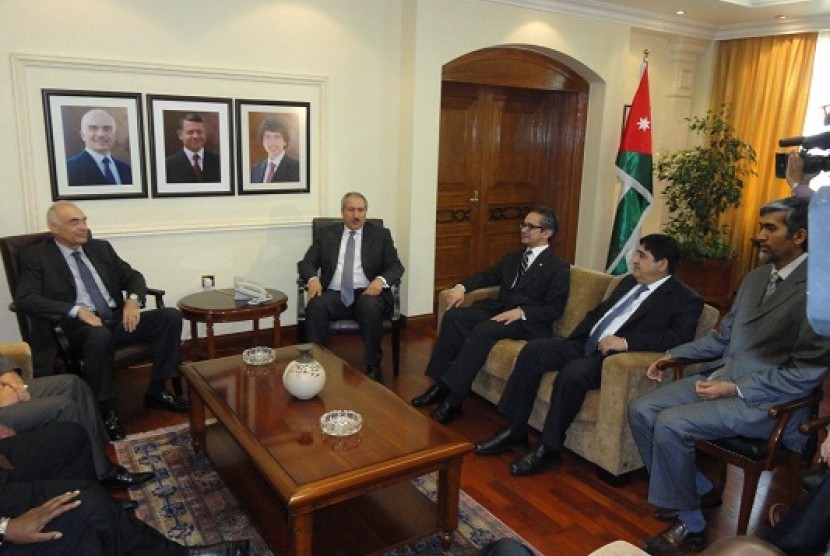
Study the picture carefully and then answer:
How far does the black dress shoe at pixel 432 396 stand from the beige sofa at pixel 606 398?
373 millimetres

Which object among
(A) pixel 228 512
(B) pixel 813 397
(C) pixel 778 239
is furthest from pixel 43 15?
(B) pixel 813 397

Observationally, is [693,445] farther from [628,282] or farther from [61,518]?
[61,518]

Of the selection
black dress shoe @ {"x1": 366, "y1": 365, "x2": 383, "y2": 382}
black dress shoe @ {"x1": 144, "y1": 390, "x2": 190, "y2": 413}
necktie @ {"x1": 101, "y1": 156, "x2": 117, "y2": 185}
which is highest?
necktie @ {"x1": 101, "y1": 156, "x2": 117, "y2": 185}

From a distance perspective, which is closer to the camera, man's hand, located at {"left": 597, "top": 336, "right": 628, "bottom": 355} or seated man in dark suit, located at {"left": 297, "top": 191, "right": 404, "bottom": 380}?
man's hand, located at {"left": 597, "top": 336, "right": 628, "bottom": 355}

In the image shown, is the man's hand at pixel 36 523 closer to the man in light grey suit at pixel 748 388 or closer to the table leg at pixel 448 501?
the table leg at pixel 448 501

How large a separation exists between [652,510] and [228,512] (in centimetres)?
179

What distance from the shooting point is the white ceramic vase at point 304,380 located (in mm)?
2592

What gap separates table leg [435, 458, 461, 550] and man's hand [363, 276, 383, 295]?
178cm

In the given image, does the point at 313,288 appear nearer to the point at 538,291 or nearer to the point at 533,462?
the point at 538,291

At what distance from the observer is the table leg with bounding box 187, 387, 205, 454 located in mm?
2994

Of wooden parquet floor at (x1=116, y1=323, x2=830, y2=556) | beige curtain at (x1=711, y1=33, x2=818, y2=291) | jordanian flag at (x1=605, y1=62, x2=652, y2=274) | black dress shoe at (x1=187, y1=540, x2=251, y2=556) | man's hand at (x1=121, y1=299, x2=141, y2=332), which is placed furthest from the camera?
beige curtain at (x1=711, y1=33, x2=818, y2=291)

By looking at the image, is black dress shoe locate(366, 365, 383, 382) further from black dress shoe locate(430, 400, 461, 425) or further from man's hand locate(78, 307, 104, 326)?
man's hand locate(78, 307, 104, 326)

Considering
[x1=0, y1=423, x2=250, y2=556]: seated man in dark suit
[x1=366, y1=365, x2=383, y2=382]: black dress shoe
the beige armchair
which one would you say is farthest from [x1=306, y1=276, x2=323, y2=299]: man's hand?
[x1=0, y1=423, x2=250, y2=556]: seated man in dark suit

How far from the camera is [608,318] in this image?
3.12 meters
